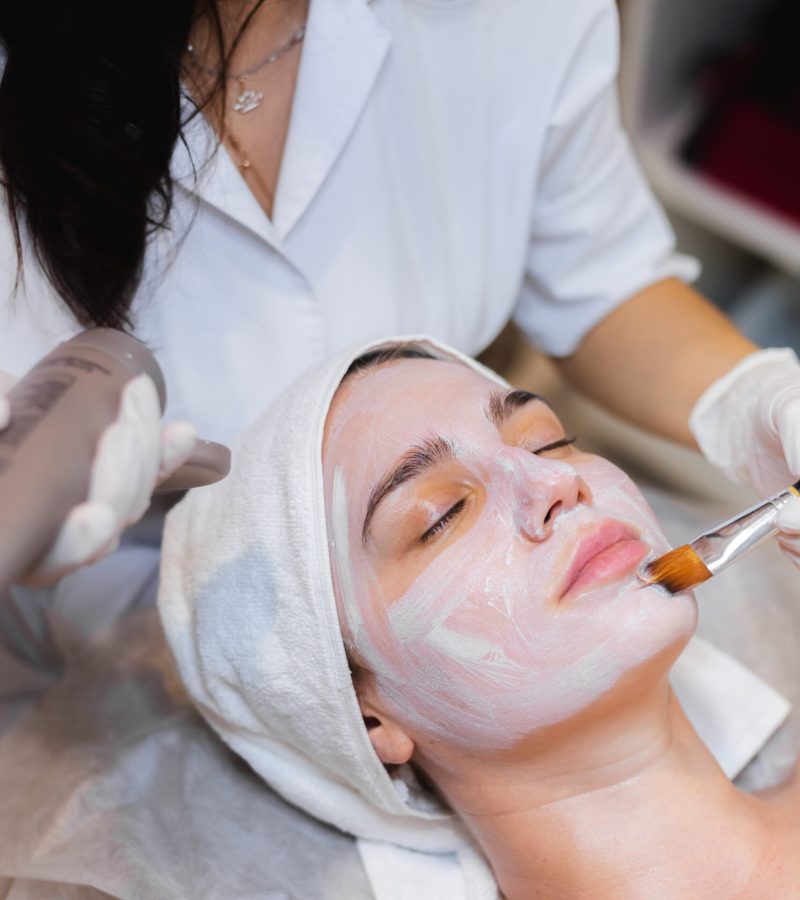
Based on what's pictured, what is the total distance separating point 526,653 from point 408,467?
0.19 m

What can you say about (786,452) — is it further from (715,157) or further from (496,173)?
(715,157)

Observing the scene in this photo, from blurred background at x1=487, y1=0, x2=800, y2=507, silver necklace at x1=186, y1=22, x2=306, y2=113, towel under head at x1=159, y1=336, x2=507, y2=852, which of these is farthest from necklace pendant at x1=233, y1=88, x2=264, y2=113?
blurred background at x1=487, y1=0, x2=800, y2=507

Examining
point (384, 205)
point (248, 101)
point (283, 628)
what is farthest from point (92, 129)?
point (283, 628)

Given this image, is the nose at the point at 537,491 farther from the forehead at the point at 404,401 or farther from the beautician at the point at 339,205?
the beautician at the point at 339,205

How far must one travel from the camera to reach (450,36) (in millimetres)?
1028

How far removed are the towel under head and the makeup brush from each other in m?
0.28

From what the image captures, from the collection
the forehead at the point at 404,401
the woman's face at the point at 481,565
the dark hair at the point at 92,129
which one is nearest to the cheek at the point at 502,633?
the woman's face at the point at 481,565

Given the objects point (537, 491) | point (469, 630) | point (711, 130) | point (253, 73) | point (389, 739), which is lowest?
point (389, 739)

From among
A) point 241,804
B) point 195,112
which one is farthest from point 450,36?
point 241,804

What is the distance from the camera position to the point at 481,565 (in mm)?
825

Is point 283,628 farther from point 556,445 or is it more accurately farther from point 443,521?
point 556,445

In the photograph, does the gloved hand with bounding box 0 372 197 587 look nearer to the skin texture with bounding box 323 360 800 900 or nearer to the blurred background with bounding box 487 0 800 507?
the skin texture with bounding box 323 360 800 900

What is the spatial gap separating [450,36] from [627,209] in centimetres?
33

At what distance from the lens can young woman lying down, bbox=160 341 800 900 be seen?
817 millimetres
